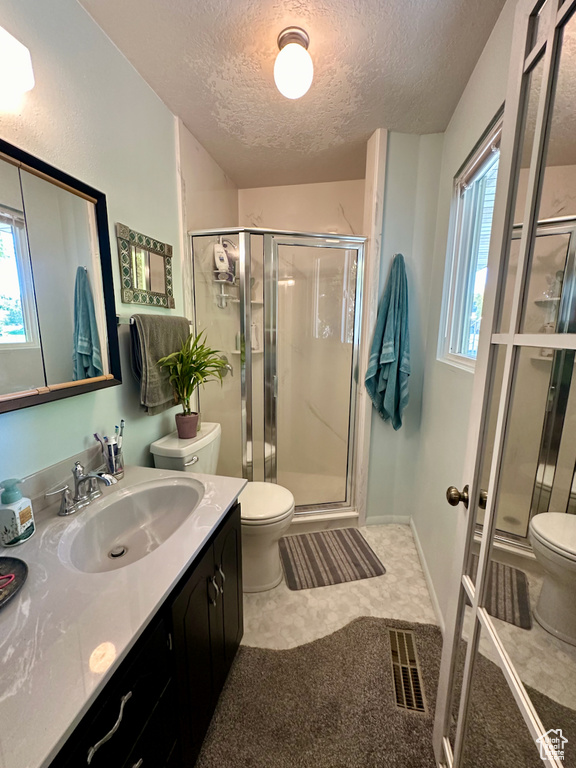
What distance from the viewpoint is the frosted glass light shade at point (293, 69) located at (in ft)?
3.84

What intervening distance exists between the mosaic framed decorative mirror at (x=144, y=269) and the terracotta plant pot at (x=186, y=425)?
58 cm

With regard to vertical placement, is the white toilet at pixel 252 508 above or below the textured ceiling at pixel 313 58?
below

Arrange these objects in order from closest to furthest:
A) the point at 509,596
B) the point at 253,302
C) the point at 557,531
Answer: the point at 557,531
the point at 509,596
the point at 253,302

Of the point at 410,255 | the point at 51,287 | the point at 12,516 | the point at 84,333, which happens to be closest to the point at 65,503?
the point at 12,516

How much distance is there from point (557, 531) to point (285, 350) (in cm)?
189

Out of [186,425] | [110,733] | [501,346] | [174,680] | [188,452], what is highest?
[501,346]

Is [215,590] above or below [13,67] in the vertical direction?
below

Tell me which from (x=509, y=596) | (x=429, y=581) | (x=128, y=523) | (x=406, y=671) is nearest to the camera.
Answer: (x=509, y=596)

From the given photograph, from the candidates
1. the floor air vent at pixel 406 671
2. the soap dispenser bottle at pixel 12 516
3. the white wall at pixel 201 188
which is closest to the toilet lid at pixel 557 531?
the floor air vent at pixel 406 671

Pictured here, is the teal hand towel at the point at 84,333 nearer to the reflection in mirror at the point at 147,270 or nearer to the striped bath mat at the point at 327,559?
the reflection in mirror at the point at 147,270

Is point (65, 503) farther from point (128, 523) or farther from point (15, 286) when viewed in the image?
point (15, 286)

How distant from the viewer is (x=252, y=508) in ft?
A: 5.26

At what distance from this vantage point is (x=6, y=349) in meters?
0.89

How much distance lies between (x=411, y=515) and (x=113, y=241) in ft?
7.92
